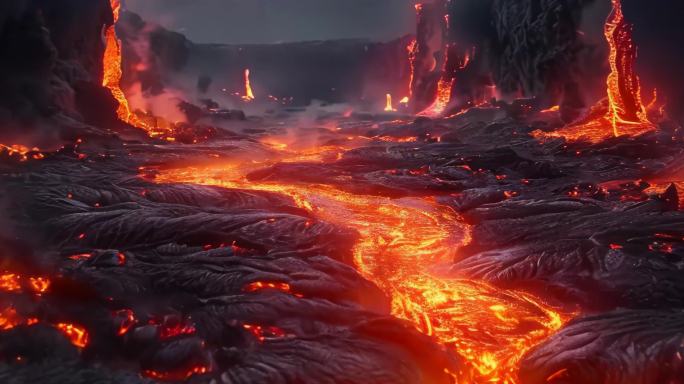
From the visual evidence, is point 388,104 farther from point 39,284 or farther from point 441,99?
point 39,284

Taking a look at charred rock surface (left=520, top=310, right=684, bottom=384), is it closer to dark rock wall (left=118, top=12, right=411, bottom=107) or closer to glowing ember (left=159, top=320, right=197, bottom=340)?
glowing ember (left=159, top=320, right=197, bottom=340)

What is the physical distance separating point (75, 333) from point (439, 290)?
243 cm

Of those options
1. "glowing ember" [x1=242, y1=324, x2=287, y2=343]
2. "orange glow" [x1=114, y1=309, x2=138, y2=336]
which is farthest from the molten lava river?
"orange glow" [x1=114, y1=309, x2=138, y2=336]

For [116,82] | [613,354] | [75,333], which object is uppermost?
[116,82]

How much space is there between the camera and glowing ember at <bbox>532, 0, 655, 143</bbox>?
13.5 m

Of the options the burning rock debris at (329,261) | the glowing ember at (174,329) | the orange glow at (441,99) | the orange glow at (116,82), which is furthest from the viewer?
the orange glow at (441,99)

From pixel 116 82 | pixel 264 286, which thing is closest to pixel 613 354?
pixel 264 286

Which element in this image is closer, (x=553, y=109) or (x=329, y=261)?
(x=329, y=261)

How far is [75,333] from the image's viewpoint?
2.91 meters

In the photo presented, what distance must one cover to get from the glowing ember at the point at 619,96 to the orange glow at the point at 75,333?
42.8ft

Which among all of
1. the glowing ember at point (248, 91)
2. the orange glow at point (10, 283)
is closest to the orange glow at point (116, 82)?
the orange glow at point (10, 283)

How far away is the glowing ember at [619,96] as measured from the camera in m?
13.5

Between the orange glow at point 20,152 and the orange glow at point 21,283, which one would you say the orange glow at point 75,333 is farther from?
the orange glow at point 20,152

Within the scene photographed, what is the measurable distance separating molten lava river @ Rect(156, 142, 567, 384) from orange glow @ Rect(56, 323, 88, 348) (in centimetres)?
191
